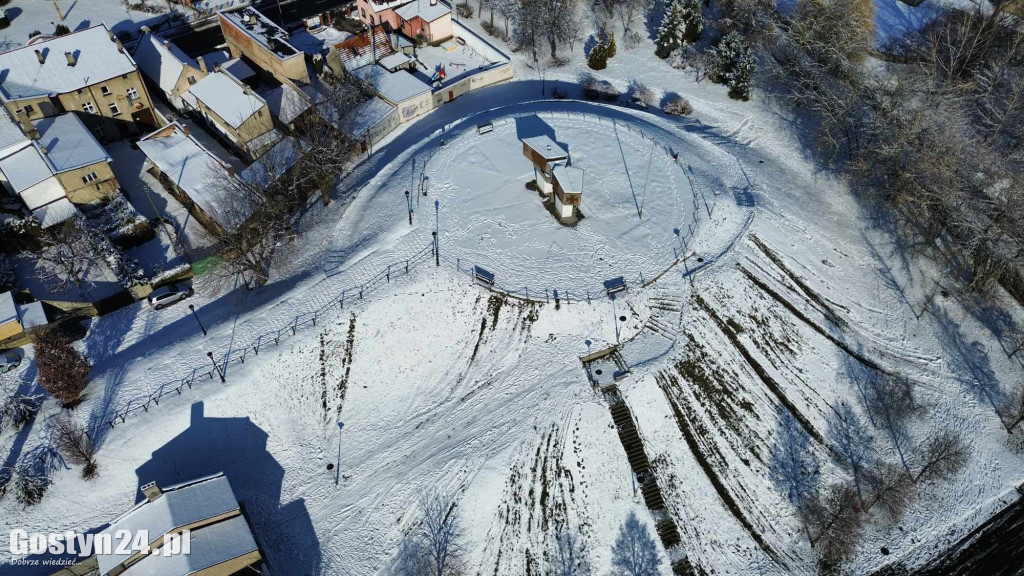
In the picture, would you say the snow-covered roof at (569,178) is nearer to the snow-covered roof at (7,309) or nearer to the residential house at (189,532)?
the residential house at (189,532)

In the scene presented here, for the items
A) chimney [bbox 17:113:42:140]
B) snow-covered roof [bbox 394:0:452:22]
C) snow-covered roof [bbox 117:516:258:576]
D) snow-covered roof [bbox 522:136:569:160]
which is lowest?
snow-covered roof [bbox 117:516:258:576]

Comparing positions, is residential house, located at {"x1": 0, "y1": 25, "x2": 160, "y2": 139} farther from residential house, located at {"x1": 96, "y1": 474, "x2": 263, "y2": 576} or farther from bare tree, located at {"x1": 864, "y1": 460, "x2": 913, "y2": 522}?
bare tree, located at {"x1": 864, "y1": 460, "x2": 913, "y2": 522}

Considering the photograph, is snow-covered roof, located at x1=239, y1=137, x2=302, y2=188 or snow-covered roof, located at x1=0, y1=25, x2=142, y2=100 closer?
snow-covered roof, located at x1=239, y1=137, x2=302, y2=188

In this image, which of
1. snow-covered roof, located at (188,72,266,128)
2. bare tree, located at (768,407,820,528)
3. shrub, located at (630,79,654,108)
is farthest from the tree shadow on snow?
shrub, located at (630,79,654,108)

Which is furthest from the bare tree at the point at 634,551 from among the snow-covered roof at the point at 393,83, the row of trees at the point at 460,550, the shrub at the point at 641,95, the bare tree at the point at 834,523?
the shrub at the point at 641,95

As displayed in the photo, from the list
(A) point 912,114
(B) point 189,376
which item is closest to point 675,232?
(A) point 912,114
